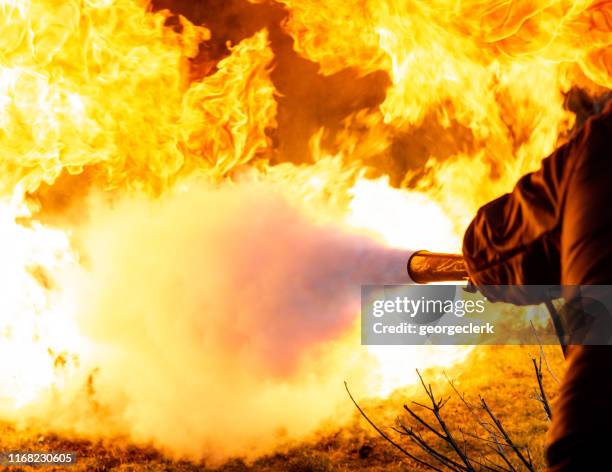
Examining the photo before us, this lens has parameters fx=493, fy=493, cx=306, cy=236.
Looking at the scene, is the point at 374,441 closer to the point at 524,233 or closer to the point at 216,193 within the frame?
the point at 216,193

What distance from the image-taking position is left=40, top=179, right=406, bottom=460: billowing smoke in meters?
4.86

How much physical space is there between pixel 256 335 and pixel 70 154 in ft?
9.37

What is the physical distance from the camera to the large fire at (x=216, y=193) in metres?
4.73

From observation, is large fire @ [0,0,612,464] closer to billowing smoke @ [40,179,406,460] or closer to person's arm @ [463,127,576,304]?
billowing smoke @ [40,179,406,460]

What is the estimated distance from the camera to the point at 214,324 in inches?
214

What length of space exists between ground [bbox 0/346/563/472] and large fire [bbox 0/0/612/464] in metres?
0.24

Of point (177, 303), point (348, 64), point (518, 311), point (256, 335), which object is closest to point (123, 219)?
point (177, 303)

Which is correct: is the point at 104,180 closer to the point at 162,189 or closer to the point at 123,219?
the point at 123,219

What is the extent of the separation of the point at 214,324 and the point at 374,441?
81.3 inches

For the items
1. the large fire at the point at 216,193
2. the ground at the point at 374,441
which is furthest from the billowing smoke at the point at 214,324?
the ground at the point at 374,441

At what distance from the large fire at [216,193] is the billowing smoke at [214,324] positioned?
0.02 metres

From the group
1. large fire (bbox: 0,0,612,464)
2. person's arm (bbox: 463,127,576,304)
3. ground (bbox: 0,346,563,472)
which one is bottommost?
ground (bbox: 0,346,563,472)

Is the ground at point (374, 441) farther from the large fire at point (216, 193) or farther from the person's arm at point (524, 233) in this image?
the person's arm at point (524, 233)

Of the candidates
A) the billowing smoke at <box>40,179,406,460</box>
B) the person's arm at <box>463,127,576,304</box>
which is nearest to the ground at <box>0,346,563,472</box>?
the billowing smoke at <box>40,179,406,460</box>
